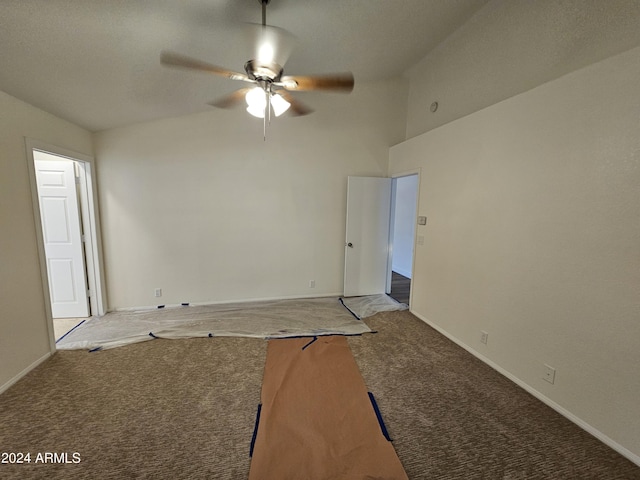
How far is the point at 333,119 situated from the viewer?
3.93 metres

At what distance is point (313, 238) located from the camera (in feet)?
13.5

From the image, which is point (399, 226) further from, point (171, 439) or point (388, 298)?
point (171, 439)

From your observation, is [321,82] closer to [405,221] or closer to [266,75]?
[266,75]

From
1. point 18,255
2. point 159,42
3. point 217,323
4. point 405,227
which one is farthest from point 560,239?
point 18,255

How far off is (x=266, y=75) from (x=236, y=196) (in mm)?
2218

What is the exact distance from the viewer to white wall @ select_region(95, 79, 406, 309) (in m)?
3.51

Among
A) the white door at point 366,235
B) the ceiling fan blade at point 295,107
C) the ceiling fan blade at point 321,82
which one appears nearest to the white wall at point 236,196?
the white door at point 366,235

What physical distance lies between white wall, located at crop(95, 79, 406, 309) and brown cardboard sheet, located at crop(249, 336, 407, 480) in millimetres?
1720

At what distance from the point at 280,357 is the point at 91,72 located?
3.01 meters

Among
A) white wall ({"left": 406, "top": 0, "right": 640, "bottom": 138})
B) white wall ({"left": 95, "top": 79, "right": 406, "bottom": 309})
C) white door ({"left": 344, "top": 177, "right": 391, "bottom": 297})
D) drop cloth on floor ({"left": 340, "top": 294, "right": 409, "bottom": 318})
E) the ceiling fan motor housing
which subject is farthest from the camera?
white door ({"left": 344, "top": 177, "right": 391, "bottom": 297})

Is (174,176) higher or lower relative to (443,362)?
higher

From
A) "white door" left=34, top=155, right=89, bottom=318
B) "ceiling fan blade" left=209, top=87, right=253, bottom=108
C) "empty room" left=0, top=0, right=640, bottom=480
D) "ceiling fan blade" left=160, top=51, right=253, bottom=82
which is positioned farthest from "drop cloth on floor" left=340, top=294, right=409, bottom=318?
"white door" left=34, top=155, right=89, bottom=318

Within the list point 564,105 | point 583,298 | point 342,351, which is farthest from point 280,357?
point 564,105

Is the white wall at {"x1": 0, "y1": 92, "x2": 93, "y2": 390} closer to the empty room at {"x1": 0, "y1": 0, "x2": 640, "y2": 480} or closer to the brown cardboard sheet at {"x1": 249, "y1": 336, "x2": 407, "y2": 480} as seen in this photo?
the empty room at {"x1": 0, "y1": 0, "x2": 640, "y2": 480}
